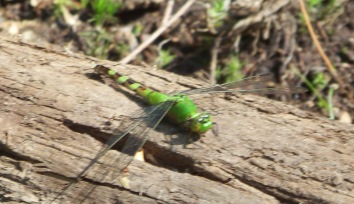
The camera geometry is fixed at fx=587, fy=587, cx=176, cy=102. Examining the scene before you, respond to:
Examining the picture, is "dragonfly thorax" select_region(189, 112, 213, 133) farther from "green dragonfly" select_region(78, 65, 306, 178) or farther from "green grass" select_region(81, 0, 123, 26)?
"green grass" select_region(81, 0, 123, 26)

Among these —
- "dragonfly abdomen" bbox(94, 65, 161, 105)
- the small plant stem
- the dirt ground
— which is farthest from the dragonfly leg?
the small plant stem

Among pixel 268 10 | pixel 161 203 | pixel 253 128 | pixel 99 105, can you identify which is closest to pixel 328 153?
pixel 253 128

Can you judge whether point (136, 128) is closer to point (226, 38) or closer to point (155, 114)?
point (155, 114)

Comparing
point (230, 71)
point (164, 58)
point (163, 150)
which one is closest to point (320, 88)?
point (230, 71)

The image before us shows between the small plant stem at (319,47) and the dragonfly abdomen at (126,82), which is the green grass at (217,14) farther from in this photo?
the dragonfly abdomen at (126,82)

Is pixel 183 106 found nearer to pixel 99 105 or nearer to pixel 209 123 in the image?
pixel 209 123

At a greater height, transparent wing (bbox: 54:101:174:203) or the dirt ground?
the dirt ground
